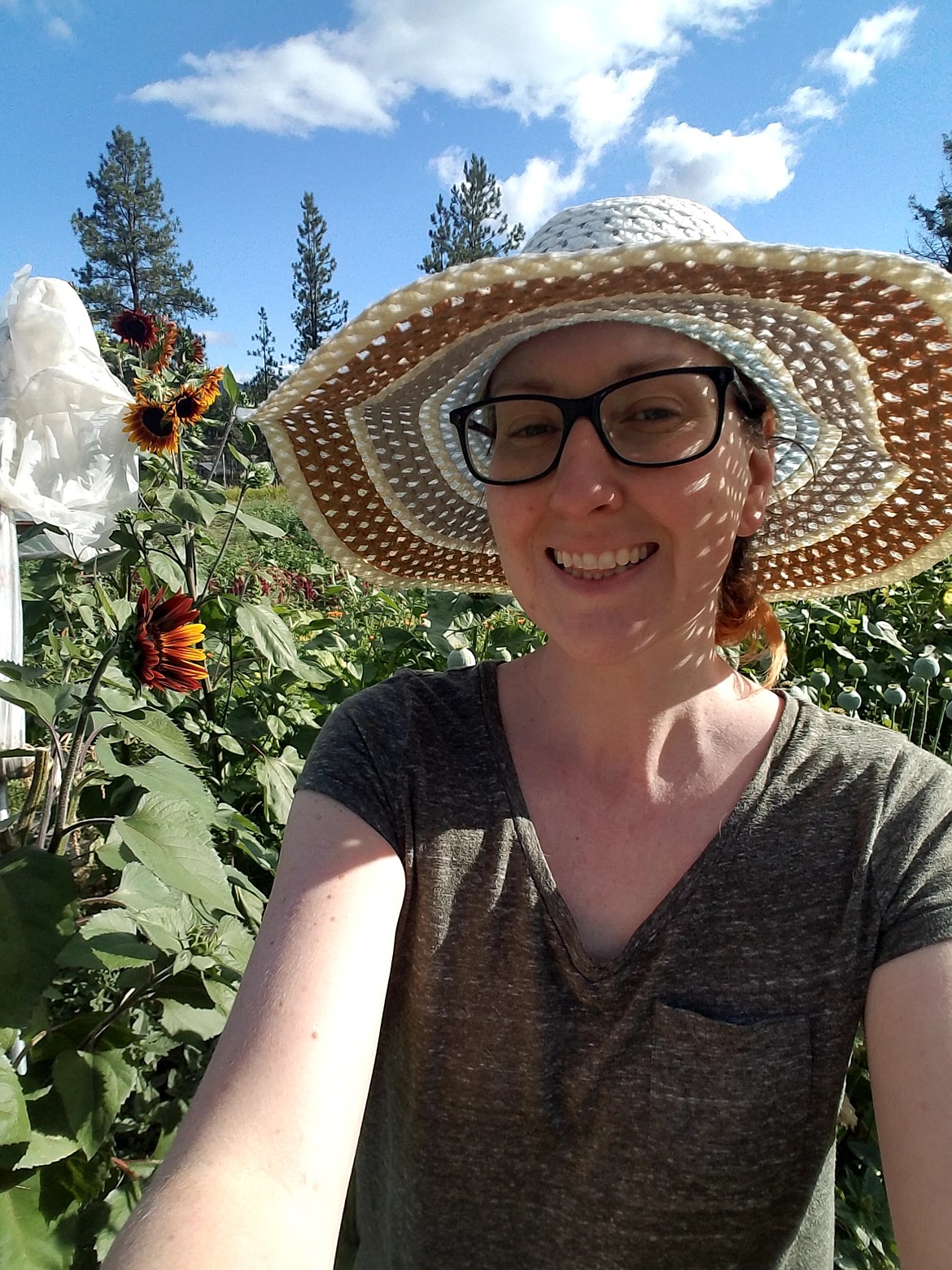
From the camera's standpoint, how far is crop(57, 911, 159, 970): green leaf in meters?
1.31

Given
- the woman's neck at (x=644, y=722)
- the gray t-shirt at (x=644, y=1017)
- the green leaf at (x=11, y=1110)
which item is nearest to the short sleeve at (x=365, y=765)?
the gray t-shirt at (x=644, y=1017)

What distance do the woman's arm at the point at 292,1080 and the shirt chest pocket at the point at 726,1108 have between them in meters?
0.35

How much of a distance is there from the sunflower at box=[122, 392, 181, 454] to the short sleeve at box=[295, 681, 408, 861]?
915 millimetres

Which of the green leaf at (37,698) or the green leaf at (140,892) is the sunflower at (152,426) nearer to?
the green leaf at (37,698)

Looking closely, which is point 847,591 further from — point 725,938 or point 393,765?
point 393,765

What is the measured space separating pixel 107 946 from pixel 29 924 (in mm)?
213

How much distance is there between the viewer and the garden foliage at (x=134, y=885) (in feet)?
4.02

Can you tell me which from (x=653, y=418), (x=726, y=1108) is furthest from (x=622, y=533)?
(x=726, y=1108)

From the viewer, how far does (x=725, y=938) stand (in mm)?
1035

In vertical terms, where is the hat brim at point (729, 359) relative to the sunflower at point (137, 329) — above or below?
below

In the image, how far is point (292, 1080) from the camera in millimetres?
864

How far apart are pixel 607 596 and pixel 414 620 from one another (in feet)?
13.3

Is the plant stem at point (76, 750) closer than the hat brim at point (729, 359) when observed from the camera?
No

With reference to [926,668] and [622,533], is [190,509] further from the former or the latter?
[926,668]
